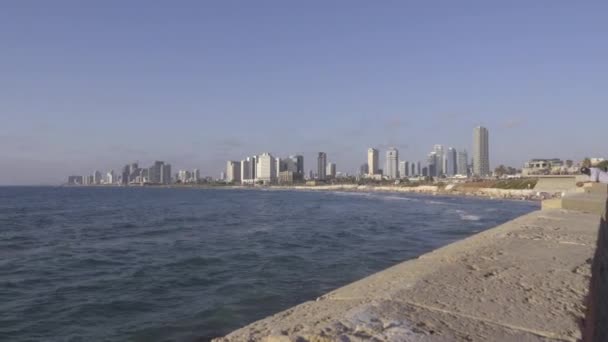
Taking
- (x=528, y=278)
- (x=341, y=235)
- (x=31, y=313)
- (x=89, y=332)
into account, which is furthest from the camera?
(x=341, y=235)

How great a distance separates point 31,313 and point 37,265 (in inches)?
239

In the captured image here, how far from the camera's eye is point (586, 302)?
325 centimetres

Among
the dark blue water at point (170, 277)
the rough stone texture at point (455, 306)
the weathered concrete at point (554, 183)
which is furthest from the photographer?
the weathered concrete at point (554, 183)

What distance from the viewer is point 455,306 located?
3.04 m

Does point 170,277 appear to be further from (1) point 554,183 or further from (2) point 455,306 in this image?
(1) point 554,183

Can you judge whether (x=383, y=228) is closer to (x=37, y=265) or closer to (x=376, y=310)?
(x=37, y=265)

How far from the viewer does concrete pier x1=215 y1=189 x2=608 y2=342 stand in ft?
8.14

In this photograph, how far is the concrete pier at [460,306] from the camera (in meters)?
2.48

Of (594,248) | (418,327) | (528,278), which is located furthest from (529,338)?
(594,248)

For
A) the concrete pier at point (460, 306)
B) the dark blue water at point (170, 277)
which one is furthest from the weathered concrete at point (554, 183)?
the concrete pier at point (460, 306)

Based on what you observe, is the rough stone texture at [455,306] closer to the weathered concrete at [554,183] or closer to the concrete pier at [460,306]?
the concrete pier at [460,306]

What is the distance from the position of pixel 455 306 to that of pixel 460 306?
1.6 inches

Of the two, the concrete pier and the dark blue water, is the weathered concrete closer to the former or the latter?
the dark blue water

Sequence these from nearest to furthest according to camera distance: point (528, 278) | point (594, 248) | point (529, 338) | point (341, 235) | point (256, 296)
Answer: point (529, 338) → point (528, 278) → point (594, 248) → point (256, 296) → point (341, 235)
